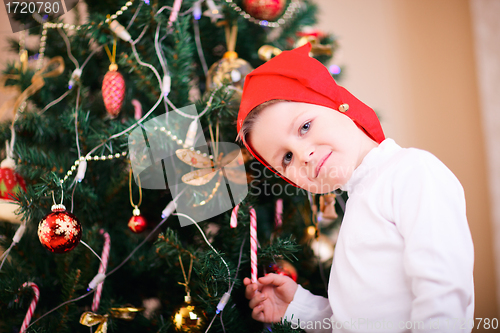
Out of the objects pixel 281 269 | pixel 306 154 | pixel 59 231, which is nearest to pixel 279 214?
pixel 281 269

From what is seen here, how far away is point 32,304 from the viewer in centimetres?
64

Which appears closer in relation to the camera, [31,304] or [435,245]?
[435,245]

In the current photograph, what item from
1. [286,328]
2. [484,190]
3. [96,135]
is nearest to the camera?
[286,328]

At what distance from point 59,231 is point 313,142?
471 millimetres

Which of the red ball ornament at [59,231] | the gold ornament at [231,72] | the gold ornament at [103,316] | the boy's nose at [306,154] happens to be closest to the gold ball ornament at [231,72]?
the gold ornament at [231,72]

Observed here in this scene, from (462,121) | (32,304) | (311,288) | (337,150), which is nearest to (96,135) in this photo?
(32,304)

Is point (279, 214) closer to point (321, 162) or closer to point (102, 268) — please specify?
point (321, 162)

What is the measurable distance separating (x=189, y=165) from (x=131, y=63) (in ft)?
0.85

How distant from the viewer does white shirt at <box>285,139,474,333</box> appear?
0.44 metres

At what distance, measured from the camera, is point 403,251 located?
0.50 m

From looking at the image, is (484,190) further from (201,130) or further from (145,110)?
(145,110)

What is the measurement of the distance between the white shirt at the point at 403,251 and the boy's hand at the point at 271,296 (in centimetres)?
10

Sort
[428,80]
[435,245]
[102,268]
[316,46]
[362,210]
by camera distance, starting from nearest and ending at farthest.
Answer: [435,245] < [362,210] < [102,268] < [316,46] < [428,80]

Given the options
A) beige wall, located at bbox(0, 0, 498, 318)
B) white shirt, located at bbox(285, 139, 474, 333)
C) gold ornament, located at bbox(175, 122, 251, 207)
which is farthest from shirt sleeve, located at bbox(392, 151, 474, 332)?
beige wall, located at bbox(0, 0, 498, 318)
